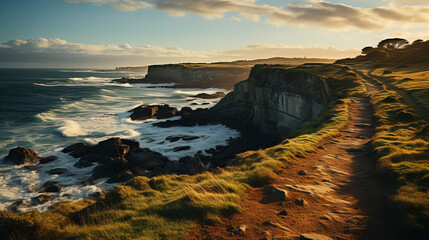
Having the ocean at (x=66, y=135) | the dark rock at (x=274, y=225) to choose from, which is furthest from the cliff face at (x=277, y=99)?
the dark rock at (x=274, y=225)

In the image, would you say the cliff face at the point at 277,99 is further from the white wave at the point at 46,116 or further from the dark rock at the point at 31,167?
the white wave at the point at 46,116

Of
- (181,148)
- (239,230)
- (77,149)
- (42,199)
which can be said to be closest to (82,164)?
(77,149)

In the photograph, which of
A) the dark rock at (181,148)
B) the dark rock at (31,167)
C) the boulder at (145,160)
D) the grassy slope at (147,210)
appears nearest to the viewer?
the grassy slope at (147,210)

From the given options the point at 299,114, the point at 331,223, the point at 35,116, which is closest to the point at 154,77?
the point at 35,116

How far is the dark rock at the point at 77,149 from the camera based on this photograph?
2991 cm

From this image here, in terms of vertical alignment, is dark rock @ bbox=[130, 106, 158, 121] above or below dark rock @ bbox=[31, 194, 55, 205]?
above

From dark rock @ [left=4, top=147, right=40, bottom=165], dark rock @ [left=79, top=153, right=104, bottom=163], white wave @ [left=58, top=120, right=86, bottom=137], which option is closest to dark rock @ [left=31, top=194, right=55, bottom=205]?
dark rock @ [left=79, top=153, right=104, bottom=163]

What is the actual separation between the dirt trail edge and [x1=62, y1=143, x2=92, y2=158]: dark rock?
2715cm

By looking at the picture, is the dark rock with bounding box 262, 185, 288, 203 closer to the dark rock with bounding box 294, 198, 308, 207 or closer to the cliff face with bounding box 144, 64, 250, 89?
the dark rock with bounding box 294, 198, 308, 207

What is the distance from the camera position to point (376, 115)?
18.4 meters

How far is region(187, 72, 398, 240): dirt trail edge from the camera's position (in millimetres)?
6133

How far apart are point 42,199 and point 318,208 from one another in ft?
68.3

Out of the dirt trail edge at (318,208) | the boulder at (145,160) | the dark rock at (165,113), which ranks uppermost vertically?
the dirt trail edge at (318,208)

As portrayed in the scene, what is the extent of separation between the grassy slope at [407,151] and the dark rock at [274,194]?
9.56 ft
